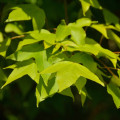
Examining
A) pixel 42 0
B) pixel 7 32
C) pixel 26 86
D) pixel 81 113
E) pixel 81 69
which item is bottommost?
pixel 81 113

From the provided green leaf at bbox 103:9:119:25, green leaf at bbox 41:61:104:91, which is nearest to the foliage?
green leaf at bbox 41:61:104:91

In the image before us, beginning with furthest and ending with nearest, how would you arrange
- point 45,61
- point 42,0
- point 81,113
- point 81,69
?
point 81,113 → point 42,0 → point 45,61 → point 81,69

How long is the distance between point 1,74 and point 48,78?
23 cm

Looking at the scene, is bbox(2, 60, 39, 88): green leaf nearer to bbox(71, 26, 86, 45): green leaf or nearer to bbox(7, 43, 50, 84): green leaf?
bbox(7, 43, 50, 84): green leaf

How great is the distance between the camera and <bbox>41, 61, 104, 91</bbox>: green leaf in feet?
2.56

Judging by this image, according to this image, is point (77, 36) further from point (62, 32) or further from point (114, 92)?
point (114, 92)

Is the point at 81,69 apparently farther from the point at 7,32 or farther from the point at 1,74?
the point at 7,32

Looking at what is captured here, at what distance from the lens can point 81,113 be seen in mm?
1988

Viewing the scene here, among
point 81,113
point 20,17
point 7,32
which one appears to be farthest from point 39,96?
point 81,113

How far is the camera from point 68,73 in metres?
0.81

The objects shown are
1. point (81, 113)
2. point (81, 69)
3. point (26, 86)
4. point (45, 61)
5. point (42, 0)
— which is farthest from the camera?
point (81, 113)

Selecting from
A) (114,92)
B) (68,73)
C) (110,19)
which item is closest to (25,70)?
(68,73)

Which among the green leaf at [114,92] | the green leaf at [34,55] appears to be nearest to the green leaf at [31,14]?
the green leaf at [34,55]

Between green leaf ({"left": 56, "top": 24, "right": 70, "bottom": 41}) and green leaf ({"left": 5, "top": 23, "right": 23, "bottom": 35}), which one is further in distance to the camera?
green leaf ({"left": 5, "top": 23, "right": 23, "bottom": 35})
